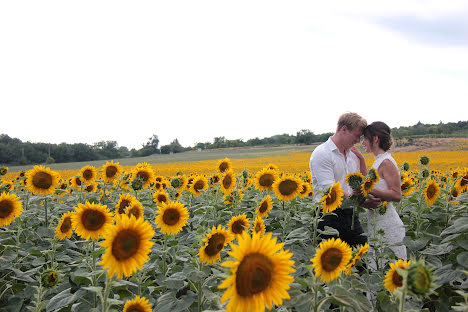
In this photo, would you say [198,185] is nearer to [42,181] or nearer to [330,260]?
[42,181]

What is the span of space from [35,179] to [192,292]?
283 centimetres

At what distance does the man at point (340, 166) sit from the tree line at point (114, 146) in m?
34.0

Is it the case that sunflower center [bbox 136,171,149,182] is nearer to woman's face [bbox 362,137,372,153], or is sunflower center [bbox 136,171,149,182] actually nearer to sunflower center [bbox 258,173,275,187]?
sunflower center [bbox 258,173,275,187]

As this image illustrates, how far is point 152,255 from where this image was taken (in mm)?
2994

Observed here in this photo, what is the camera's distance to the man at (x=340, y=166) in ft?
13.7

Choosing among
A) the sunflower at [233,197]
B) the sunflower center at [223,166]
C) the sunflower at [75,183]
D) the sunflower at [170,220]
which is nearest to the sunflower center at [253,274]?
the sunflower at [170,220]

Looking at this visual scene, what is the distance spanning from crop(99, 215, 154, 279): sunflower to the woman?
2.80m

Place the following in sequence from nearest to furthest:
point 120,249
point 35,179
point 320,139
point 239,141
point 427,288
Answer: point 427,288, point 120,249, point 35,179, point 320,139, point 239,141

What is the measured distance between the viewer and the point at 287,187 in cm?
383

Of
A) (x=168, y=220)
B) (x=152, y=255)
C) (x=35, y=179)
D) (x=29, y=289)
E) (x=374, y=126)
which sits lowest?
(x=29, y=289)

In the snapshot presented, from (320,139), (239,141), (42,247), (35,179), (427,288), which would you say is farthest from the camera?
(239,141)

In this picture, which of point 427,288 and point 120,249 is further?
point 120,249

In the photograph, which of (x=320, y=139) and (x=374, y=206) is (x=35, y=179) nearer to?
(x=374, y=206)

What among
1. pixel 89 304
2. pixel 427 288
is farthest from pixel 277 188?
pixel 427 288
